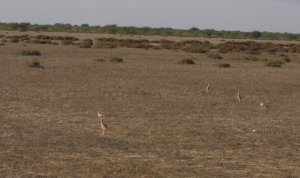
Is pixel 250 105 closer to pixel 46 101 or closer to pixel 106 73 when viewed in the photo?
pixel 46 101

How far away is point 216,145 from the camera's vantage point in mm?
15500

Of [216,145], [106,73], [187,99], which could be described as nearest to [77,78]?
[106,73]

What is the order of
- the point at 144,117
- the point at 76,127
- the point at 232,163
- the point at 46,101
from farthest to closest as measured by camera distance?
Result: the point at 46,101
the point at 144,117
the point at 76,127
the point at 232,163

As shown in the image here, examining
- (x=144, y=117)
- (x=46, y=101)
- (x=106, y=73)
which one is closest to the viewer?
(x=144, y=117)

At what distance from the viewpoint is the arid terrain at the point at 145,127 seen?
42.3 feet

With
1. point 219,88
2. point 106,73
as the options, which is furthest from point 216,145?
point 106,73

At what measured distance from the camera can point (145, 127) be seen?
58.3 feet

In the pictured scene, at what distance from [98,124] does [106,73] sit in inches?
716

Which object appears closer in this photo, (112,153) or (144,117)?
(112,153)

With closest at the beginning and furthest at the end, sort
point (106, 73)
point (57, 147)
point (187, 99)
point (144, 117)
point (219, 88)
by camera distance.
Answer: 1. point (57, 147)
2. point (144, 117)
3. point (187, 99)
4. point (219, 88)
5. point (106, 73)

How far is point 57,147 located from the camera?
14.6 metres

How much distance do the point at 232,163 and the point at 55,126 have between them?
5.84 meters

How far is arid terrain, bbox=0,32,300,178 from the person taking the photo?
42.3ft

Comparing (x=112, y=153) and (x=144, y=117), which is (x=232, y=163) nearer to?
(x=112, y=153)
